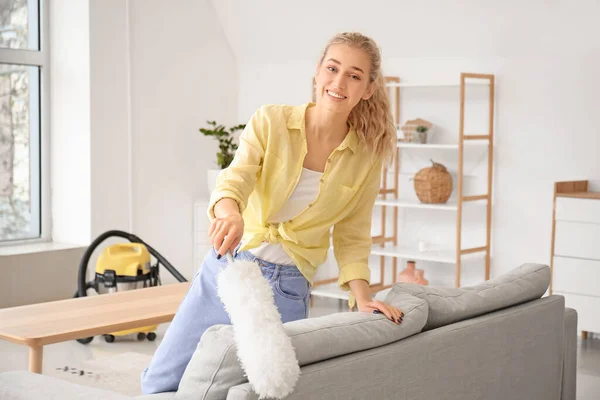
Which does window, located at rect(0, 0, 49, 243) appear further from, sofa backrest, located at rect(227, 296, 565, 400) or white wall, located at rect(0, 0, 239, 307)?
sofa backrest, located at rect(227, 296, 565, 400)

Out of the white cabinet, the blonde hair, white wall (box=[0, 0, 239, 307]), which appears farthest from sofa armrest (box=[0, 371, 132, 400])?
white wall (box=[0, 0, 239, 307])

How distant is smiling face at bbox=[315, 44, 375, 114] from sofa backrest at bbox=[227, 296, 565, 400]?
629 millimetres

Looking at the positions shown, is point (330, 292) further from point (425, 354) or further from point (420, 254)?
point (425, 354)

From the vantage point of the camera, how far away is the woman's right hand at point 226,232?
1820 mm

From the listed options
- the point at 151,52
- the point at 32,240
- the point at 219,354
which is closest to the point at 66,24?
the point at 151,52

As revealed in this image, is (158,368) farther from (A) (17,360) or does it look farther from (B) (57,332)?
(A) (17,360)

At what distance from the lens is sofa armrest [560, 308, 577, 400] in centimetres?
299

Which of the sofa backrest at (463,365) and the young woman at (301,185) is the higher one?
the young woman at (301,185)

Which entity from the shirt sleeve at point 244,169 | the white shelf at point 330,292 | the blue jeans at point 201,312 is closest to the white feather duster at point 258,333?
the shirt sleeve at point 244,169

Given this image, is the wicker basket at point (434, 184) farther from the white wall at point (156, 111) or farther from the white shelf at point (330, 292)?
the white wall at point (156, 111)

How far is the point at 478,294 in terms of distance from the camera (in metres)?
2.61

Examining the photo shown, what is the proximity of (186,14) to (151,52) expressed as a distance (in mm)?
486

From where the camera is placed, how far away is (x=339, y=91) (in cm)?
221

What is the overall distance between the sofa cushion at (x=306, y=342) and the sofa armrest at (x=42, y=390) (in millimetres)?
194
